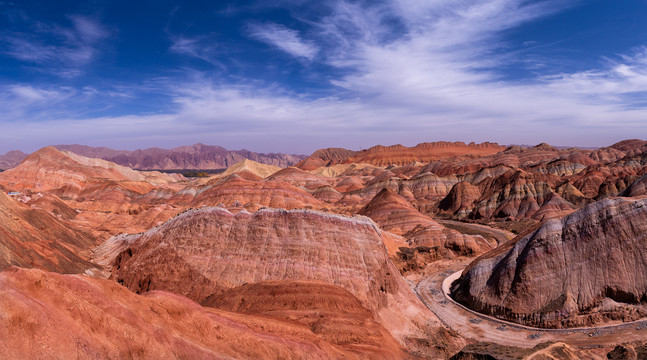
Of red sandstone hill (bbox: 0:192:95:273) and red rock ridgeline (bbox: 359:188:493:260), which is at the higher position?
red sandstone hill (bbox: 0:192:95:273)

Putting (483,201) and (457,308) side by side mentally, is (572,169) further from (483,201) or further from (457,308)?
(457,308)

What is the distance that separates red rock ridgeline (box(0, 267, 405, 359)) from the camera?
11.6 meters

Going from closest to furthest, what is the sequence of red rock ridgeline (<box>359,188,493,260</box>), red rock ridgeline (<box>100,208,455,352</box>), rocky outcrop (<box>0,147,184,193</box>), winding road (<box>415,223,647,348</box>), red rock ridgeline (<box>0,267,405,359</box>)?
red rock ridgeline (<box>0,267,405,359</box>)
winding road (<box>415,223,647,348</box>)
red rock ridgeline (<box>100,208,455,352</box>)
red rock ridgeline (<box>359,188,493,260</box>)
rocky outcrop (<box>0,147,184,193</box>)

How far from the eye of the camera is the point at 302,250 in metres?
29.7

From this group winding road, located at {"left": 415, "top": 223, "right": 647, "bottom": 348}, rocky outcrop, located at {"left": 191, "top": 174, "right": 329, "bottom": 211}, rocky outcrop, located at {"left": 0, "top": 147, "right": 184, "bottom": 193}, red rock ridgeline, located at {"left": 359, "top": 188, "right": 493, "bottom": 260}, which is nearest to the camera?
winding road, located at {"left": 415, "top": 223, "right": 647, "bottom": 348}

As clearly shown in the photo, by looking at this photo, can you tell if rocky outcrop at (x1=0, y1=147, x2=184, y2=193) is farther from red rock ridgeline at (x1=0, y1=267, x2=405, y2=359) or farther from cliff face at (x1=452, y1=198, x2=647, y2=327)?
cliff face at (x1=452, y1=198, x2=647, y2=327)

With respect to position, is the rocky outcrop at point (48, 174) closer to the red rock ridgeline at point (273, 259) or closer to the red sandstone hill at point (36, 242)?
the red sandstone hill at point (36, 242)

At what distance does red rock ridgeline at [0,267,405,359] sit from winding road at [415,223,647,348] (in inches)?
530

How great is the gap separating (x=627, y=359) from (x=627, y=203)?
17.1 metres

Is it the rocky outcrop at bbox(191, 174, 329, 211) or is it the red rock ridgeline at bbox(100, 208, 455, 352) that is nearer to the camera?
the red rock ridgeline at bbox(100, 208, 455, 352)

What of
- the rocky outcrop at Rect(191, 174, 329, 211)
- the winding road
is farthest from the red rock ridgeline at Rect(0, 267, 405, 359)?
the rocky outcrop at Rect(191, 174, 329, 211)

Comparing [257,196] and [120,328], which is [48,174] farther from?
[120,328]

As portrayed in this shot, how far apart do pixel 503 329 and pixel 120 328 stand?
27269 millimetres

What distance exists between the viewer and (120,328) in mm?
13602
